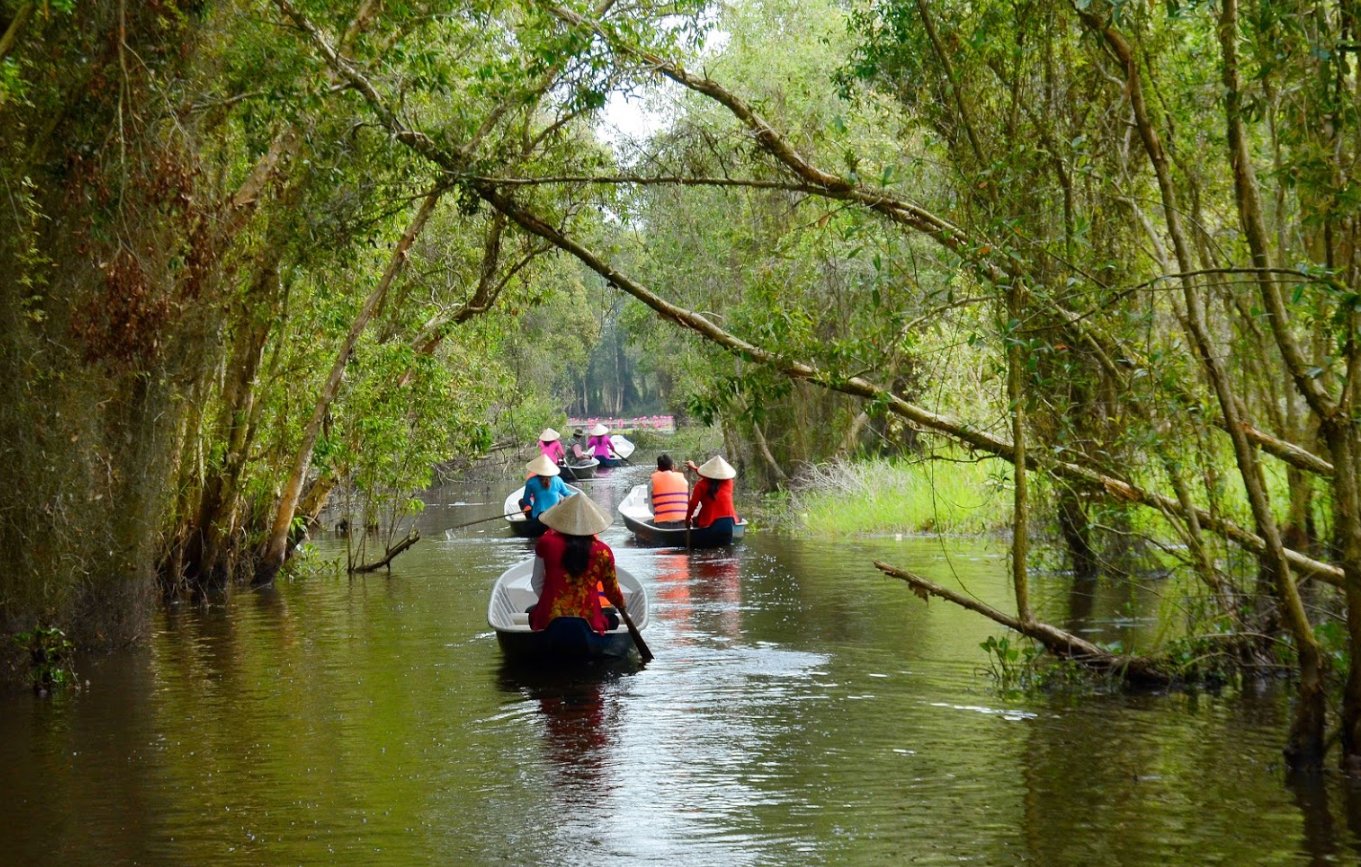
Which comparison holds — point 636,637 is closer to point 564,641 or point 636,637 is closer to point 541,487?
point 564,641

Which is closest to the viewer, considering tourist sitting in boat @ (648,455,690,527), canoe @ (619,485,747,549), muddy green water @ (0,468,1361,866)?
muddy green water @ (0,468,1361,866)

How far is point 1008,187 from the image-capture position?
948cm

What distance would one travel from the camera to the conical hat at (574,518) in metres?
11.2

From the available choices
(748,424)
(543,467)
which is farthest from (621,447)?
(748,424)

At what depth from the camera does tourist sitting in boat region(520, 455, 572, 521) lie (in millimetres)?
22562

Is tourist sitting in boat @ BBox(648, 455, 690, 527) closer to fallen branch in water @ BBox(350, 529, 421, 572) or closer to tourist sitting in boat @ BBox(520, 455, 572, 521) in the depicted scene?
tourist sitting in boat @ BBox(520, 455, 572, 521)

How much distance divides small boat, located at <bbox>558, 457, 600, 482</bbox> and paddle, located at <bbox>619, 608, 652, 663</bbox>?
29.7m

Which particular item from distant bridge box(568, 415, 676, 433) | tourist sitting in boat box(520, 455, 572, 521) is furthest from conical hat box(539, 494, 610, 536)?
distant bridge box(568, 415, 676, 433)

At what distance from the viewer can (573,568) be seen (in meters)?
11.4

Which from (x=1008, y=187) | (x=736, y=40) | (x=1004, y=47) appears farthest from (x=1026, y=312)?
(x=736, y=40)

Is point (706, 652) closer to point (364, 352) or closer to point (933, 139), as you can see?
point (933, 139)

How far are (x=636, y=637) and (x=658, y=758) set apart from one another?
310 centimetres

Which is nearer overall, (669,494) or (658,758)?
(658,758)

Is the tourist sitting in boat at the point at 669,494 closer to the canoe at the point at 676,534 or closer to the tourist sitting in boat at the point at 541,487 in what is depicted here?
the canoe at the point at 676,534
